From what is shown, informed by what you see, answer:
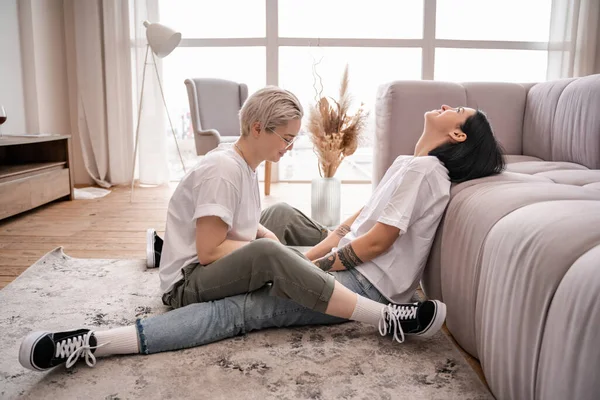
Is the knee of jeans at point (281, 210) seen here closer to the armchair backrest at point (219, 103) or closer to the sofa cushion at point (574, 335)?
the sofa cushion at point (574, 335)

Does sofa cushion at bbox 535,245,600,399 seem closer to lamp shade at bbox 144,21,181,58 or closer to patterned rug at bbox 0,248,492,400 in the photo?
patterned rug at bbox 0,248,492,400

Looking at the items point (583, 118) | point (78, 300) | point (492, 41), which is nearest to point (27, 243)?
point (78, 300)

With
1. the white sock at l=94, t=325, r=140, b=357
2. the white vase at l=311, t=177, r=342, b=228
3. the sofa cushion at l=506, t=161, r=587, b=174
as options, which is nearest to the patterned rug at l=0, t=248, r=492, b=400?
the white sock at l=94, t=325, r=140, b=357

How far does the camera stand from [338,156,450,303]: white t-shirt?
5.07 ft

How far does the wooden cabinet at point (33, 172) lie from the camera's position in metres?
3.14

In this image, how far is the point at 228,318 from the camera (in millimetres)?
1522

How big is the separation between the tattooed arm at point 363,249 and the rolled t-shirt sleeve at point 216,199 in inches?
14.7

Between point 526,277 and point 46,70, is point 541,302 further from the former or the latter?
point 46,70

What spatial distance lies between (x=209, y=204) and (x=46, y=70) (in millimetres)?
3742

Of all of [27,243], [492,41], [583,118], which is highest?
[492,41]

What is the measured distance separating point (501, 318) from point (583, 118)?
5.21 feet

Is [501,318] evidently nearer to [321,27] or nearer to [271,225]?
[271,225]

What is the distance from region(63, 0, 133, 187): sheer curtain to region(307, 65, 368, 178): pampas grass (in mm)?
2460

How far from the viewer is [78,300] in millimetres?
1861
